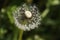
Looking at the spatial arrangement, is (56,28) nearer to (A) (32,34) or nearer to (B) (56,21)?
(B) (56,21)

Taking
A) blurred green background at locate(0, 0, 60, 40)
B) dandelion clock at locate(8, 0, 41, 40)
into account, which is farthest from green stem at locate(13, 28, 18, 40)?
dandelion clock at locate(8, 0, 41, 40)

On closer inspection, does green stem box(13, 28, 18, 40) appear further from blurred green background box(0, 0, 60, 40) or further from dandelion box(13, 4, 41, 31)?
dandelion box(13, 4, 41, 31)

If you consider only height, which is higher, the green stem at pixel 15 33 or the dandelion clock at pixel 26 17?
the dandelion clock at pixel 26 17

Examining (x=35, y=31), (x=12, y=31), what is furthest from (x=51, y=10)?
(x=12, y=31)

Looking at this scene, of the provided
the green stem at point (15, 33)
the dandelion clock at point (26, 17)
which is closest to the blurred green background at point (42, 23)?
the green stem at point (15, 33)

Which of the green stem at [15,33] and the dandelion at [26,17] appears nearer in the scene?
the dandelion at [26,17]

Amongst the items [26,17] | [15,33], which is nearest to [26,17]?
[26,17]

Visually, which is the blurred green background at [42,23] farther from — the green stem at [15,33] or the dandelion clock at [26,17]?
the dandelion clock at [26,17]
